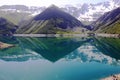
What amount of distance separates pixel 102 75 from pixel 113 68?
48.3 feet

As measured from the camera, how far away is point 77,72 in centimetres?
8431

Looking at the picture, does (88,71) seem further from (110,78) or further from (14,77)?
(14,77)

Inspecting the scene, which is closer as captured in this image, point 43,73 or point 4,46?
point 43,73

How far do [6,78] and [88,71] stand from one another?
26362mm

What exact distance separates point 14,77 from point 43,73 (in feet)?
34.9

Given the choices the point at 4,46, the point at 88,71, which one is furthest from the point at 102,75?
the point at 4,46

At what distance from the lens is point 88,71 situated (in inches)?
3361

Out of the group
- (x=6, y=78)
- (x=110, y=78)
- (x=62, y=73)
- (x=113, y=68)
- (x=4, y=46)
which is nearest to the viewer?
(x=110, y=78)

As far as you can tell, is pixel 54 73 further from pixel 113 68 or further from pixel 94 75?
pixel 113 68

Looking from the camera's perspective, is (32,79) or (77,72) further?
(77,72)

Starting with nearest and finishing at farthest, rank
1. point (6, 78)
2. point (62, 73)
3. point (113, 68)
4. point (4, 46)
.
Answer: point (6, 78) → point (62, 73) → point (113, 68) → point (4, 46)

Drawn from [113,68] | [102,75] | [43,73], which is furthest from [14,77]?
[113,68]

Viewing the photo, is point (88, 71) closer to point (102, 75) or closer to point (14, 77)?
point (102, 75)

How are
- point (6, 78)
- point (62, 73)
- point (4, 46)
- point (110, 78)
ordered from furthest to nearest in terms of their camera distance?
1. point (4, 46)
2. point (62, 73)
3. point (6, 78)
4. point (110, 78)
